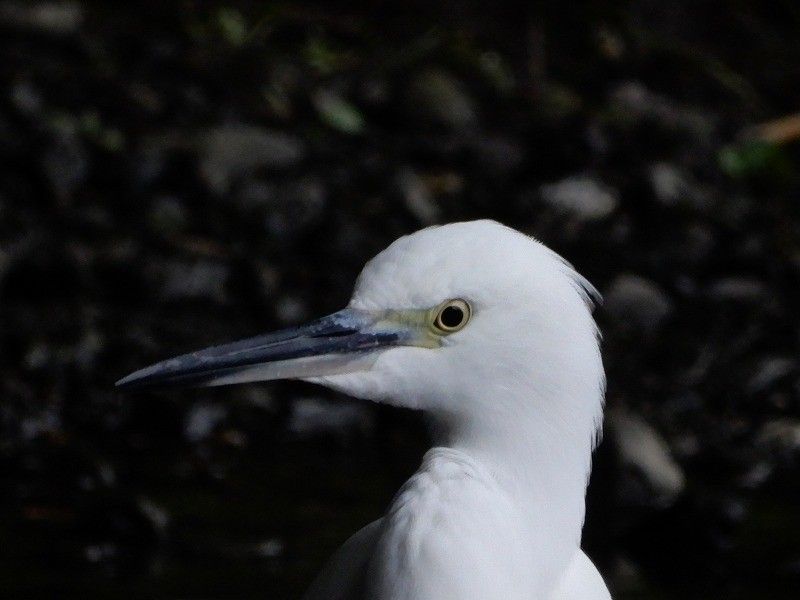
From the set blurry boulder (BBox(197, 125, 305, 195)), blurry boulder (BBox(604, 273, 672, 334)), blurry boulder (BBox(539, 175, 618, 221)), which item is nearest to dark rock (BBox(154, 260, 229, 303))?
blurry boulder (BBox(197, 125, 305, 195))

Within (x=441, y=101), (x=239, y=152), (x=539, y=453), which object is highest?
(x=441, y=101)

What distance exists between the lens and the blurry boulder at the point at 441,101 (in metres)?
9.10

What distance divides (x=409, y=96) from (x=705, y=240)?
194 centimetres

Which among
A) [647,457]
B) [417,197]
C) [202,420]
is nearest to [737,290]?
[417,197]

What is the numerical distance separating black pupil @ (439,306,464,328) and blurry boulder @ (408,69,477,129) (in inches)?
231

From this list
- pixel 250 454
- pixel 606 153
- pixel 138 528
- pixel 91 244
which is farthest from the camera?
pixel 606 153

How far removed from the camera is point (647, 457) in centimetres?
574

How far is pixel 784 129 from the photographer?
9.01 m

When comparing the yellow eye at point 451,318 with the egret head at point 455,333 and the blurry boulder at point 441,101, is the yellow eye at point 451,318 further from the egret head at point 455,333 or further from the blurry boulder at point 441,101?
the blurry boulder at point 441,101

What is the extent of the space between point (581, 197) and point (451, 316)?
525cm

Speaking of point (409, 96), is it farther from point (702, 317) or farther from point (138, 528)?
point (138, 528)

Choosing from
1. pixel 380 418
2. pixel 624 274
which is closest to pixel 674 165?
pixel 624 274

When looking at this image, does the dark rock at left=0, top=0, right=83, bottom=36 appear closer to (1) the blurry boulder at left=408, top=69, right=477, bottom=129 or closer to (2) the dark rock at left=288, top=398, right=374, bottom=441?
(1) the blurry boulder at left=408, top=69, right=477, bottom=129

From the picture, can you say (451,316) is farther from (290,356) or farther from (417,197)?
(417,197)
